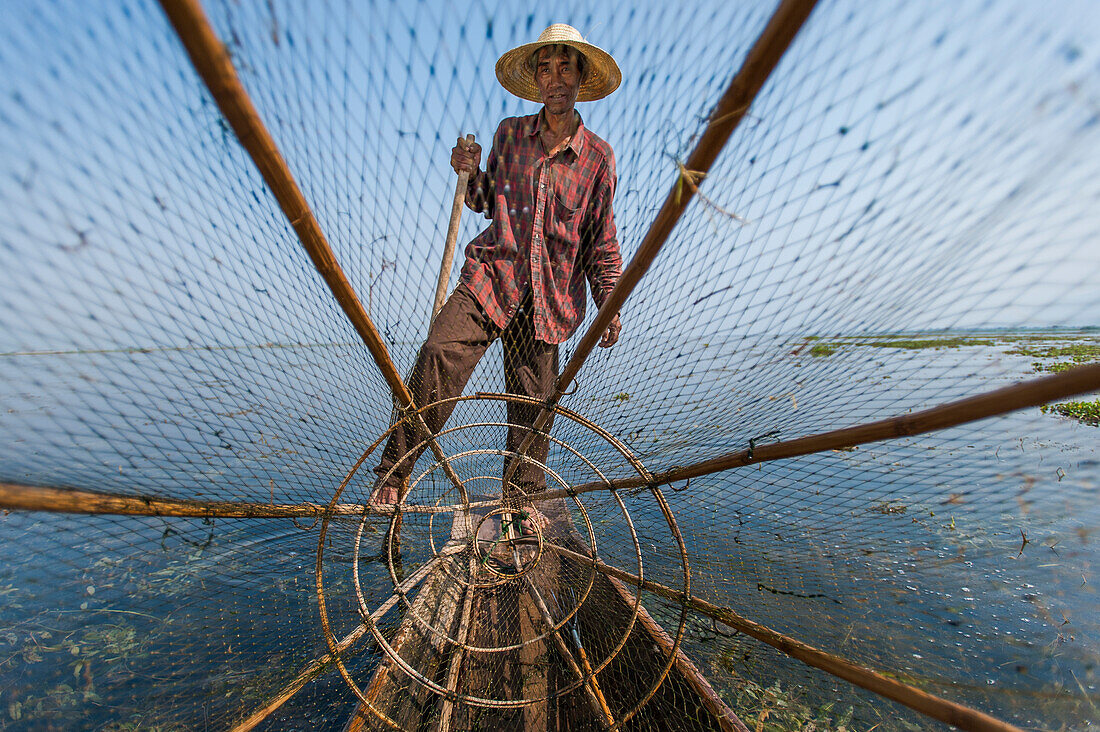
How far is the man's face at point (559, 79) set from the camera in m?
A: 2.06

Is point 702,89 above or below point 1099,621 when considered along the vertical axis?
above

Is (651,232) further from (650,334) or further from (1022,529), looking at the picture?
(1022,529)

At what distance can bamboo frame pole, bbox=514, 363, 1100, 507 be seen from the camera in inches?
37.4

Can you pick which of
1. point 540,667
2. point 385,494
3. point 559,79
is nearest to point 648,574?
point 540,667

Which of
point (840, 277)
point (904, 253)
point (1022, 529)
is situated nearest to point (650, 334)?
point (840, 277)

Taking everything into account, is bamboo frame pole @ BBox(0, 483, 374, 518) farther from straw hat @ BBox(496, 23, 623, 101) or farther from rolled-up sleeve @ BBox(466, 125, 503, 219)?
straw hat @ BBox(496, 23, 623, 101)

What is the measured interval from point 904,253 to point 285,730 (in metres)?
2.93

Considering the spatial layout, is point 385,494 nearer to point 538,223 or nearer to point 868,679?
point 538,223

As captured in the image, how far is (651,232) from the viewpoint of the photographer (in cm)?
135

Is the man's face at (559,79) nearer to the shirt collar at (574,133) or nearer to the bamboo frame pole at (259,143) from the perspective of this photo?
the shirt collar at (574,133)

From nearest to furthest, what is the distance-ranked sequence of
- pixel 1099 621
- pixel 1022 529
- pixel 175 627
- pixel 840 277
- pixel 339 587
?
pixel 840 277, pixel 175 627, pixel 1099 621, pixel 339 587, pixel 1022 529

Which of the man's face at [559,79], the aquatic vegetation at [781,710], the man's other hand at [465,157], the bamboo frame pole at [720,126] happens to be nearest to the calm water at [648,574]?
the aquatic vegetation at [781,710]

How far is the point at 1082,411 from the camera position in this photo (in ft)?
23.3

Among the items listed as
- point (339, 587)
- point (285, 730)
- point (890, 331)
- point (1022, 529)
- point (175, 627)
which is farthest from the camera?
point (1022, 529)
